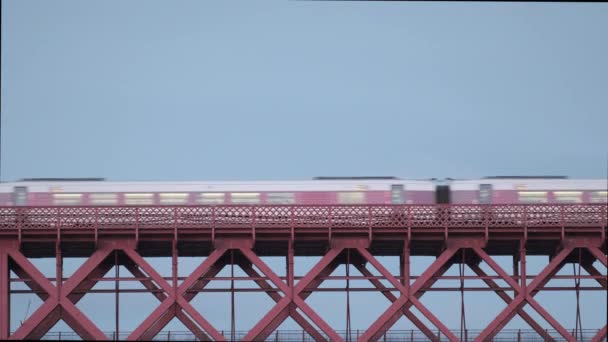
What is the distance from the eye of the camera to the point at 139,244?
5975cm

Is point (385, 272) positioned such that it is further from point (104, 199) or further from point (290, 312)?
point (104, 199)

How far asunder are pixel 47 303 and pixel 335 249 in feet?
42.3

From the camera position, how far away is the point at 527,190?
69000 mm

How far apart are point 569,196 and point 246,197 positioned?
1684 centimetres

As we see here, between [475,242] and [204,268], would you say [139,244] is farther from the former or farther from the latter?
[475,242]

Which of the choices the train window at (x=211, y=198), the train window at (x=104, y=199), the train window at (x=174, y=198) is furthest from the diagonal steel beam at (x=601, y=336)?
the train window at (x=104, y=199)

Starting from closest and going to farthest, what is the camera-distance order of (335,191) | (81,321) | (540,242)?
(81,321)
(540,242)
(335,191)

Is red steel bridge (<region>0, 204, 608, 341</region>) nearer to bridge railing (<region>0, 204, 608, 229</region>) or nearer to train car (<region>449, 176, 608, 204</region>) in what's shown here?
bridge railing (<region>0, 204, 608, 229</region>)

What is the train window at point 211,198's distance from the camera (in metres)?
68.2

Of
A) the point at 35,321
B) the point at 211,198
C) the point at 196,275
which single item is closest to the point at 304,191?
the point at 211,198

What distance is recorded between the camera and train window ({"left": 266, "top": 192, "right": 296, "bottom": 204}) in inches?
2628

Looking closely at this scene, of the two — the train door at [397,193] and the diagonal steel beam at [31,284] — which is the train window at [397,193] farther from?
the diagonal steel beam at [31,284]

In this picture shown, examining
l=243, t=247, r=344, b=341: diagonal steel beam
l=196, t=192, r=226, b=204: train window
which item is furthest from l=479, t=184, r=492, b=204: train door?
l=196, t=192, r=226, b=204: train window

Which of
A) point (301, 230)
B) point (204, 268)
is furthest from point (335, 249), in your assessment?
point (204, 268)
